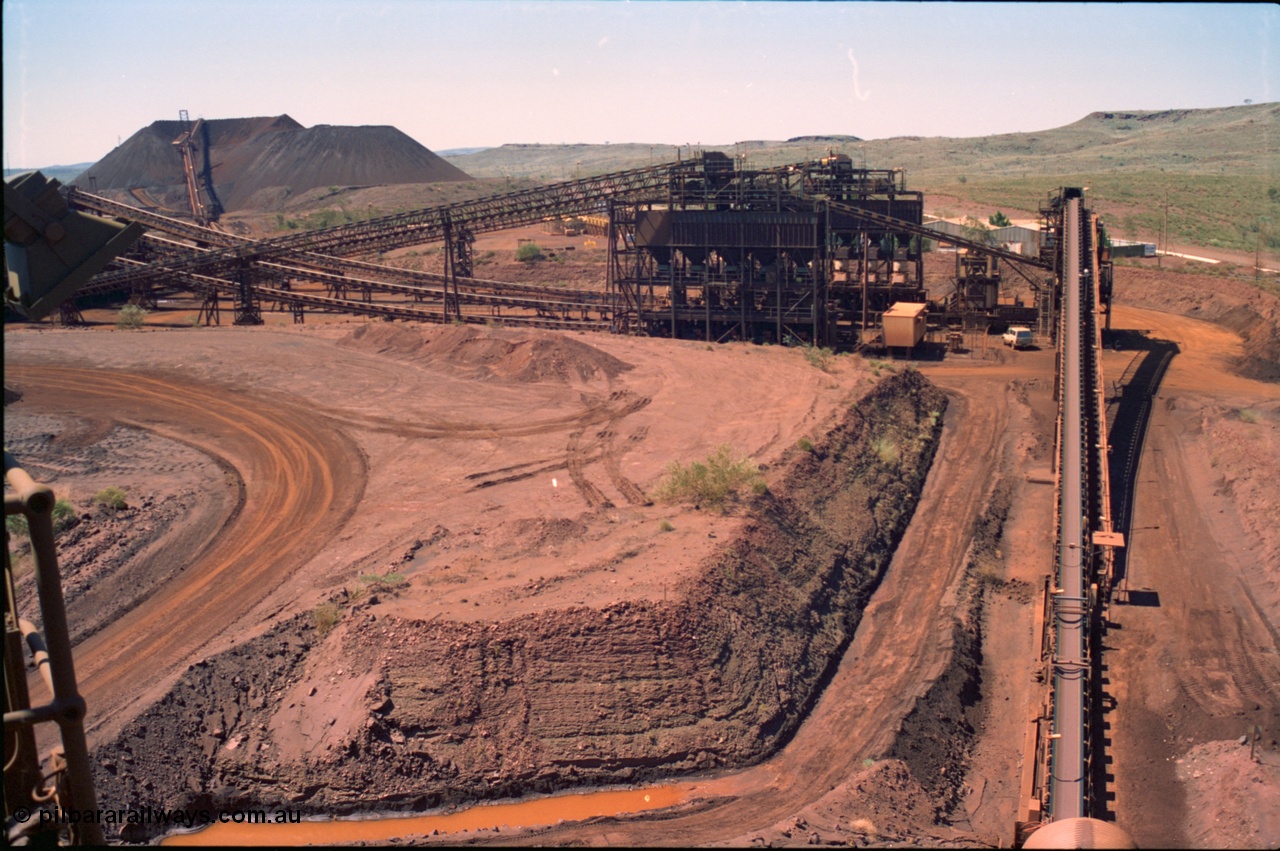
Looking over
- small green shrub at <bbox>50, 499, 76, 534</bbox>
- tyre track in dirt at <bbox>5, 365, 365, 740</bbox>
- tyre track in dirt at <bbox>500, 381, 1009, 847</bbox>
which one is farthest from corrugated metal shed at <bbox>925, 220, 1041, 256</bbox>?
small green shrub at <bbox>50, 499, 76, 534</bbox>

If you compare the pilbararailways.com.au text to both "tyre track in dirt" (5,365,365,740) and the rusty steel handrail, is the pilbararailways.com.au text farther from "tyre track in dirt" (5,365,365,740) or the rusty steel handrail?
the rusty steel handrail

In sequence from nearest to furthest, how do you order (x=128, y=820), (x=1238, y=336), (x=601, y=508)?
(x=128, y=820), (x=601, y=508), (x=1238, y=336)

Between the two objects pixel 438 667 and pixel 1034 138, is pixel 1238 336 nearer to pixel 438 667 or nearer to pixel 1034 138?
pixel 438 667

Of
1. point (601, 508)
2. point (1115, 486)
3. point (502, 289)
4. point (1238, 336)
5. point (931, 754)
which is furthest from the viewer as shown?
point (502, 289)

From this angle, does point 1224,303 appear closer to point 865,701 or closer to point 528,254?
point 865,701

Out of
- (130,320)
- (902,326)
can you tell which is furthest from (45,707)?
(130,320)

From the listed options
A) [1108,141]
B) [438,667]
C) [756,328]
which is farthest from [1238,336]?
[1108,141]

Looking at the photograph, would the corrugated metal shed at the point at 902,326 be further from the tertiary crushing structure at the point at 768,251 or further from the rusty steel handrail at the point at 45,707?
the rusty steel handrail at the point at 45,707
